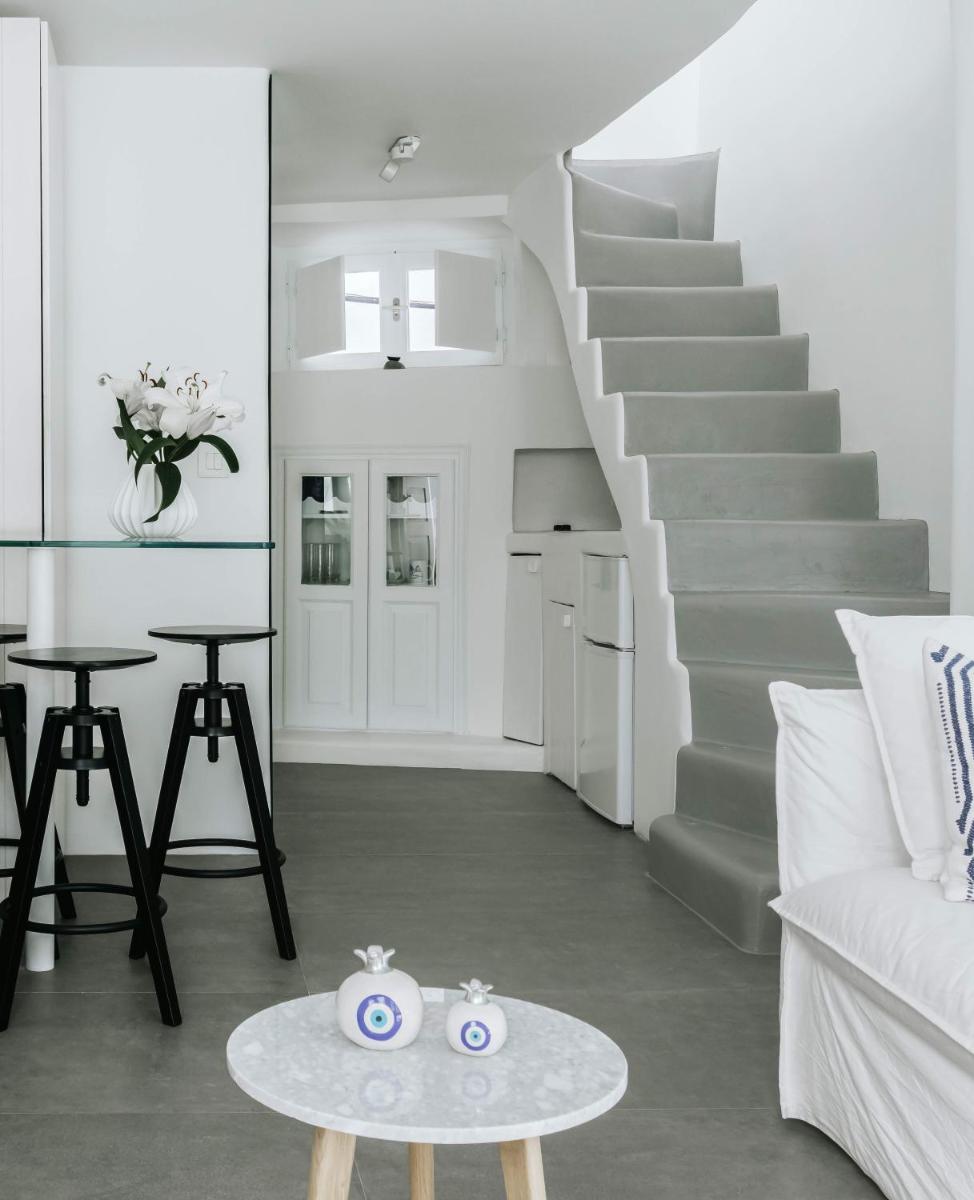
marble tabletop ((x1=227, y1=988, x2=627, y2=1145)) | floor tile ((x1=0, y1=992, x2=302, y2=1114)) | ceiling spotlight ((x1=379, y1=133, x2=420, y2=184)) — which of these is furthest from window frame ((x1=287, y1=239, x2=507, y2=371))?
marble tabletop ((x1=227, y1=988, x2=627, y2=1145))

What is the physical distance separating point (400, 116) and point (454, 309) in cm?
178

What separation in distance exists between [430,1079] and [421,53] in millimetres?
3528

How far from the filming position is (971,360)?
3.03 meters

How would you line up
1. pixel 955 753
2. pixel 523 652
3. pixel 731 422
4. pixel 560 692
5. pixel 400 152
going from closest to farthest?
1. pixel 955 753
2. pixel 731 422
3. pixel 400 152
4. pixel 560 692
5. pixel 523 652

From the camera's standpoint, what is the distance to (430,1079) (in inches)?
51.3

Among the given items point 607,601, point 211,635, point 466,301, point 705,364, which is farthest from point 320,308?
point 211,635

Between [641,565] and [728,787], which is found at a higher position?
[641,565]

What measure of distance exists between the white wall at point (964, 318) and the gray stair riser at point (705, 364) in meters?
1.90

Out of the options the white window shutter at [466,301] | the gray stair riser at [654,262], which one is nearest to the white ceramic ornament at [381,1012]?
the gray stair riser at [654,262]

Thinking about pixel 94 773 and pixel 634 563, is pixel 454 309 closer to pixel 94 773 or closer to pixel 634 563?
pixel 634 563

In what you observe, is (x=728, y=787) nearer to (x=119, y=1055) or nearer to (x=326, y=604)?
(x=119, y=1055)

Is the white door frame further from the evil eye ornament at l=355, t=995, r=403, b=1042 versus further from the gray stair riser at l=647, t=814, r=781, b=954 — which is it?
the evil eye ornament at l=355, t=995, r=403, b=1042

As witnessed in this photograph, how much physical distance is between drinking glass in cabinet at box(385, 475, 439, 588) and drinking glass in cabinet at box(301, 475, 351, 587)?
0.74 feet

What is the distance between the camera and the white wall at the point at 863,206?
165 inches
